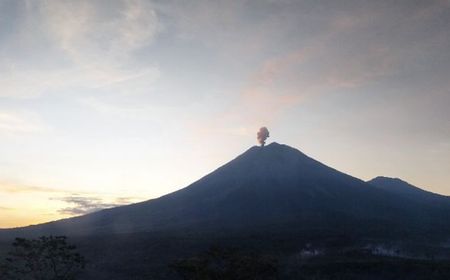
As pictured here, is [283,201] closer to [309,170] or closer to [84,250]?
[309,170]

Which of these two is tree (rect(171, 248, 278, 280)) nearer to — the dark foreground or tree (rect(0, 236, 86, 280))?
the dark foreground

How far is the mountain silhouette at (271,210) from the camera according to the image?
428 ft

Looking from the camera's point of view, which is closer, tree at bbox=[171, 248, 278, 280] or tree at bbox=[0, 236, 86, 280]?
tree at bbox=[171, 248, 278, 280]

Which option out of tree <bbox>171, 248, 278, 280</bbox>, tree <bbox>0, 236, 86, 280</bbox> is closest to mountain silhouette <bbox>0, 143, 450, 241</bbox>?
tree <bbox>0, 236, 86, 280</bbox>

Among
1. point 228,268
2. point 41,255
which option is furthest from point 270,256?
point 41,255

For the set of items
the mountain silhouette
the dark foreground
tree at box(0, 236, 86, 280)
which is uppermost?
the mountain silhouette

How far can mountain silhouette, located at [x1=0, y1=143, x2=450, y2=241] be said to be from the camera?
130 m

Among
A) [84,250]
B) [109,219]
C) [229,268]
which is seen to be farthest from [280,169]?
[229,268]

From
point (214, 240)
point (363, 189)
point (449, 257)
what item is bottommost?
point (449, 257)

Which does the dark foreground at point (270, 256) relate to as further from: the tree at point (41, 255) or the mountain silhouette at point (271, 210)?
the mountain silhouette at point (271, 210)

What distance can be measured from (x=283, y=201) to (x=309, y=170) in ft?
119

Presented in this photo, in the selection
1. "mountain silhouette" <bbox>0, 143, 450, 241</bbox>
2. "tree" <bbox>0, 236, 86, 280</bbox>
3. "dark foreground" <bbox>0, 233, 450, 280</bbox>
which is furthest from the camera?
"mountain silhouette" <bbox>0, 143, 450, 241</bbox>

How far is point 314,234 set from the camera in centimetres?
10869

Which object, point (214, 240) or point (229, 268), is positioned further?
point (214, 240)
